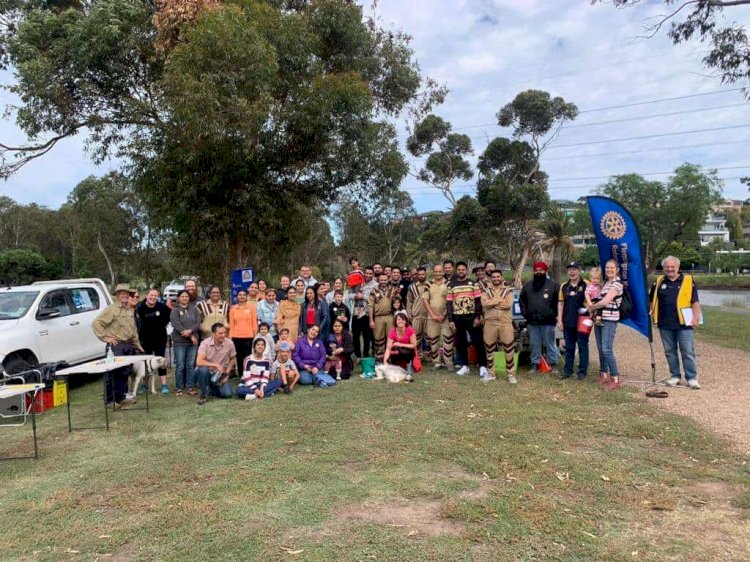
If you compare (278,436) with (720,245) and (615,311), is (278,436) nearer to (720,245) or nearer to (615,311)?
(615,311)

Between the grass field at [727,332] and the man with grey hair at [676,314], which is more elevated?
the man with grey hair at [676,314]

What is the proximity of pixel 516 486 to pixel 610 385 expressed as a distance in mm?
3999

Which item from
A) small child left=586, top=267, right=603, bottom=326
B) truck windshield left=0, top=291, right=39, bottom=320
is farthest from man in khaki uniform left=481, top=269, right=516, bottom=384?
truck windshield left=0, top=291, right=39, bottom=320

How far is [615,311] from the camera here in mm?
7559

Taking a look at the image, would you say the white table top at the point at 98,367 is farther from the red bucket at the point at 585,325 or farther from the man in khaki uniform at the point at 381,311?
the red bucket at the point at 585,325

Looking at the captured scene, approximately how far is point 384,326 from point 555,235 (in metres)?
20.9

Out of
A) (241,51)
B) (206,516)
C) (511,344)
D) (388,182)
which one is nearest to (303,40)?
(241,51)

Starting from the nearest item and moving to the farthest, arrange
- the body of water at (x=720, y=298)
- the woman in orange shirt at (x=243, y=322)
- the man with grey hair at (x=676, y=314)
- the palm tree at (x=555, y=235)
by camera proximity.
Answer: the man with grey hair at (x=676, y=314)
the woman in orange shirt at (x=243, y=322)
the palm tree at (x=555, y=235)
the body of water at (x=720, y=298)

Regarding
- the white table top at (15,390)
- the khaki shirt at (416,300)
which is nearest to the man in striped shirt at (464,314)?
the khaki shirt at (416,300)

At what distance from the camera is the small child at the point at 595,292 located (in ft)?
25.2

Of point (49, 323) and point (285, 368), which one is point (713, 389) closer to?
point (285, 368)

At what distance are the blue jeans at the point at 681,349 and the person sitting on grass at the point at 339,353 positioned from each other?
4.70 m

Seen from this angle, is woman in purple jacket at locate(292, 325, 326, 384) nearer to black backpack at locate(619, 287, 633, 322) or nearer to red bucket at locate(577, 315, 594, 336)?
red bucket at locate(577, 315, 594, 336)

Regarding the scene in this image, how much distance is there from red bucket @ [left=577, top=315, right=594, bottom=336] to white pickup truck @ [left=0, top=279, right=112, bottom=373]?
26.0 ft
